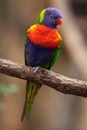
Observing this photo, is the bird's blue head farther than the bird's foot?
Yes

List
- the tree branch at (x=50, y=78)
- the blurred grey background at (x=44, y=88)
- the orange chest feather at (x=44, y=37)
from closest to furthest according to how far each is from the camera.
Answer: the tree branch at (x=50, y=78) → the orange chest feather at (x=44, y=37) → the blurred grey background at (x=44, y=88)

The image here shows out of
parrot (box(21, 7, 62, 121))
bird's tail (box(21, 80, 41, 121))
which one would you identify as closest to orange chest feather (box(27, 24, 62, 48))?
parrot (box(21, 7, 62, 121))

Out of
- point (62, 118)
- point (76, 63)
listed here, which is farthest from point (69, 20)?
point (62, 118)

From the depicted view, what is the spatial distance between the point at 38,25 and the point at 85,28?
363 centimetres

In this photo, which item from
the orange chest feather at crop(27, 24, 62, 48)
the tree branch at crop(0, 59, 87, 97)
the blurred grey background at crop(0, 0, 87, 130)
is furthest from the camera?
the blurred grey background at crop(0, 0, 87, 130)

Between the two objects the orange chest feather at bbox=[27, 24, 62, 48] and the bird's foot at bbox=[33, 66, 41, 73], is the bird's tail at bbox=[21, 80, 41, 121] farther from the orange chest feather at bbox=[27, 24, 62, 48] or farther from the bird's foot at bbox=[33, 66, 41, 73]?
the orange chest feather at bbox=[27, 24, 62, 48]

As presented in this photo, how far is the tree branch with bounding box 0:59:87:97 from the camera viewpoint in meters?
3.56

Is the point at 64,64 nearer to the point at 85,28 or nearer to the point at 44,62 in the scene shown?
the point at 85,28

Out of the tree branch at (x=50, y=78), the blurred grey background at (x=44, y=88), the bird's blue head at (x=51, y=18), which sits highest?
the bird's blue head at (x=51, y=18)

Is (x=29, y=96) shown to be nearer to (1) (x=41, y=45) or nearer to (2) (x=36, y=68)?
(2) (x=36, y=68)

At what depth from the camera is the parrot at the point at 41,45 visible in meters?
3.72

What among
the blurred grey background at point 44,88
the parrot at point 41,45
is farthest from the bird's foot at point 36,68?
the blurred grey background at point 44,88

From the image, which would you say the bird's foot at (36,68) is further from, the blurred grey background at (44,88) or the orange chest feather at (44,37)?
the blurred grey background at (44,88)

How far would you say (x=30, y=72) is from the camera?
359 centimetres
